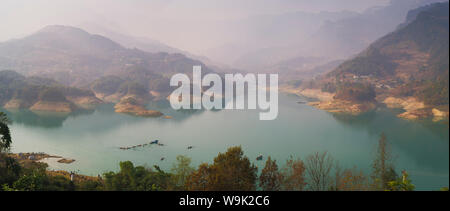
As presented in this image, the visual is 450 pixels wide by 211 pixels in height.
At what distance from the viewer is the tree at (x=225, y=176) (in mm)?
4949

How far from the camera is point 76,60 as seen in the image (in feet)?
172

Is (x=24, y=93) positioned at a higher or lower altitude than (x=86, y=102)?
higher

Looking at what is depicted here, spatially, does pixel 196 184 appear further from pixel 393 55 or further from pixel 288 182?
pixel 393 55

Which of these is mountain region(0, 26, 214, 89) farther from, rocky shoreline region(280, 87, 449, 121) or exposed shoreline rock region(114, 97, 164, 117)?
rocky shoreline region(280, 87, 449, 121)

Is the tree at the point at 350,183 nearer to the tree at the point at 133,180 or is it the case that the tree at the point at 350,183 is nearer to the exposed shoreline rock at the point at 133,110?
the tree at the point at 133,180

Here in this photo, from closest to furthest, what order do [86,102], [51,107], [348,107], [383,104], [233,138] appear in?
[233,138] → [51,107] → [383,104] → [348,107] → [86,102]

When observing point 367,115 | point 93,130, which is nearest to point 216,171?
point 93,130

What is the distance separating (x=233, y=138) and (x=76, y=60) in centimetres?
4914

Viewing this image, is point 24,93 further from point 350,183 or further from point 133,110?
point 350,183

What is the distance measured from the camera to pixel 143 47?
443ft

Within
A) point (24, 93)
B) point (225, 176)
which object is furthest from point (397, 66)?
point (24, 93)

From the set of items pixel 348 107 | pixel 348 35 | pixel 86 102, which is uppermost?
pixel 348 35

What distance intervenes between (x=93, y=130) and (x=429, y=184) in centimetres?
1887

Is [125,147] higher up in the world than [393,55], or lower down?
lower down
